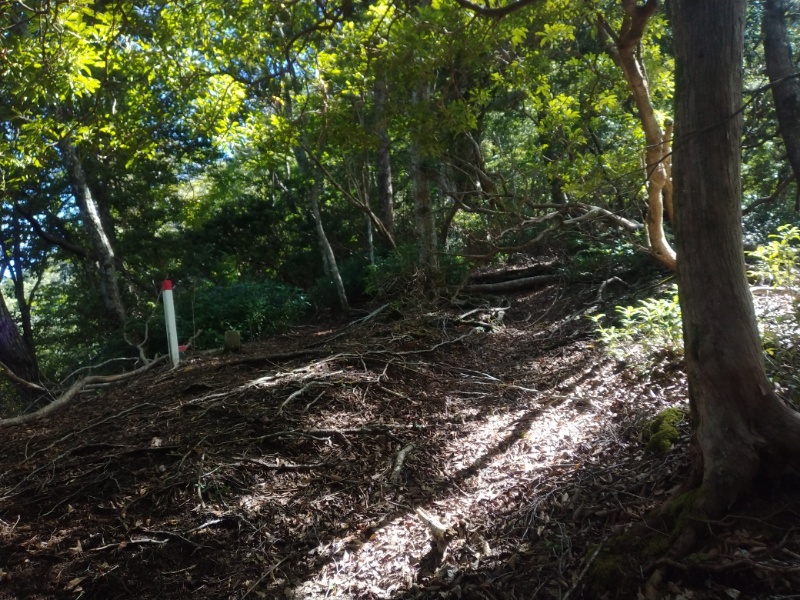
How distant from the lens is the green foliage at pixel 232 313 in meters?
10.6

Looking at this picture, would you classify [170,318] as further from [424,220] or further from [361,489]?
[424,220]

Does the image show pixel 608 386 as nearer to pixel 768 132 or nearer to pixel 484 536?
pixel 484 536

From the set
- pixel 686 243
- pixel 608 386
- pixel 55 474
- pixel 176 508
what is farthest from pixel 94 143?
pixel 686 243

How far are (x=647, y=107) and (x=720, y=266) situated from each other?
406 cm

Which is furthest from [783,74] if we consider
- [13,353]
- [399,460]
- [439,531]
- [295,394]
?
[13,353]

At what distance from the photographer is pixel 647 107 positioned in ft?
20.2

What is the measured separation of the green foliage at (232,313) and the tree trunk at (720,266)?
882 cm

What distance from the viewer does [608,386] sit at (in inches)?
226

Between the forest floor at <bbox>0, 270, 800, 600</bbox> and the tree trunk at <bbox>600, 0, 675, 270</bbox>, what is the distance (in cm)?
172

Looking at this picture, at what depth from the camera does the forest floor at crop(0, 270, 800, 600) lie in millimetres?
3117

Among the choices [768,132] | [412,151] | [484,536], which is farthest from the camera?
[768,132]

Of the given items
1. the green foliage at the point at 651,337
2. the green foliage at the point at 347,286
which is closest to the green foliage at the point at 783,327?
the green foliage at the point at 651,337

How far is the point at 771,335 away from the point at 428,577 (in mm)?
3420

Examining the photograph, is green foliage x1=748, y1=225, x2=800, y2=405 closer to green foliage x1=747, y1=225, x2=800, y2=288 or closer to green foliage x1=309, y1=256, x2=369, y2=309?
green foliage x1=747, y1=225, x2=800, y2=288
